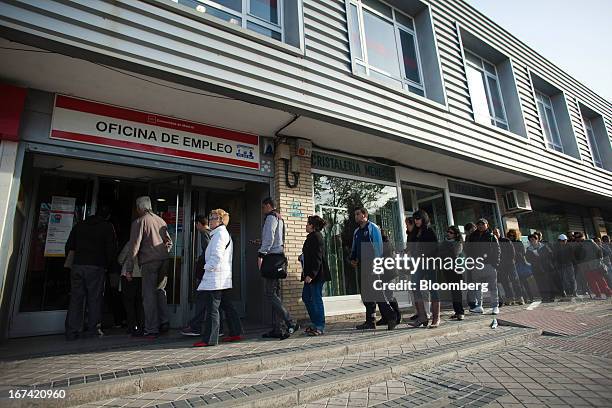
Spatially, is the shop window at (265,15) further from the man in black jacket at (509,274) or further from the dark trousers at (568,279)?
the dark trousers at (568,279)

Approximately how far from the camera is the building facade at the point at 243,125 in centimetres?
407

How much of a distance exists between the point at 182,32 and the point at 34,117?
2219mm

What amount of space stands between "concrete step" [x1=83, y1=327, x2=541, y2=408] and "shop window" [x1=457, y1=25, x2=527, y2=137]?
7144 millimetres

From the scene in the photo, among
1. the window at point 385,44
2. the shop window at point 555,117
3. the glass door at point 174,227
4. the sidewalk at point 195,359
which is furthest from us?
the shop window at point 555,117

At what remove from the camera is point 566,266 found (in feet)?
31.3

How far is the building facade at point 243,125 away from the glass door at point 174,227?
0.10 feet

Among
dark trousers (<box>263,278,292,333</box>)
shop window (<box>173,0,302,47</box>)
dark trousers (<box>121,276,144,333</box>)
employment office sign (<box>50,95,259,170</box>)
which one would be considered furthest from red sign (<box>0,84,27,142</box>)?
dark trousers (<box>263,278,292,333</box>)

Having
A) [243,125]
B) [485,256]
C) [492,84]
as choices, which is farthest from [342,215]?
[492,84]

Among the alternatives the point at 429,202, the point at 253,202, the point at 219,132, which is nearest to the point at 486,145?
the point at 429,202

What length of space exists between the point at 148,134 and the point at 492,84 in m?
9.70

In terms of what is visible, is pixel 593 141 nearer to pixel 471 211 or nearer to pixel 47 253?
pixel 471 211

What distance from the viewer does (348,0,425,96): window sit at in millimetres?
6836

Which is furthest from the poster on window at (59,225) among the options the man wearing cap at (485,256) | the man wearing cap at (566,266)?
the man wearing cap at (566,266)

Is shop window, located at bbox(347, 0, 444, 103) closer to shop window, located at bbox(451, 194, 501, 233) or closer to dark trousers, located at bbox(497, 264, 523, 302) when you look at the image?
shop window, located at bbox(451, 194, 501, 233)
